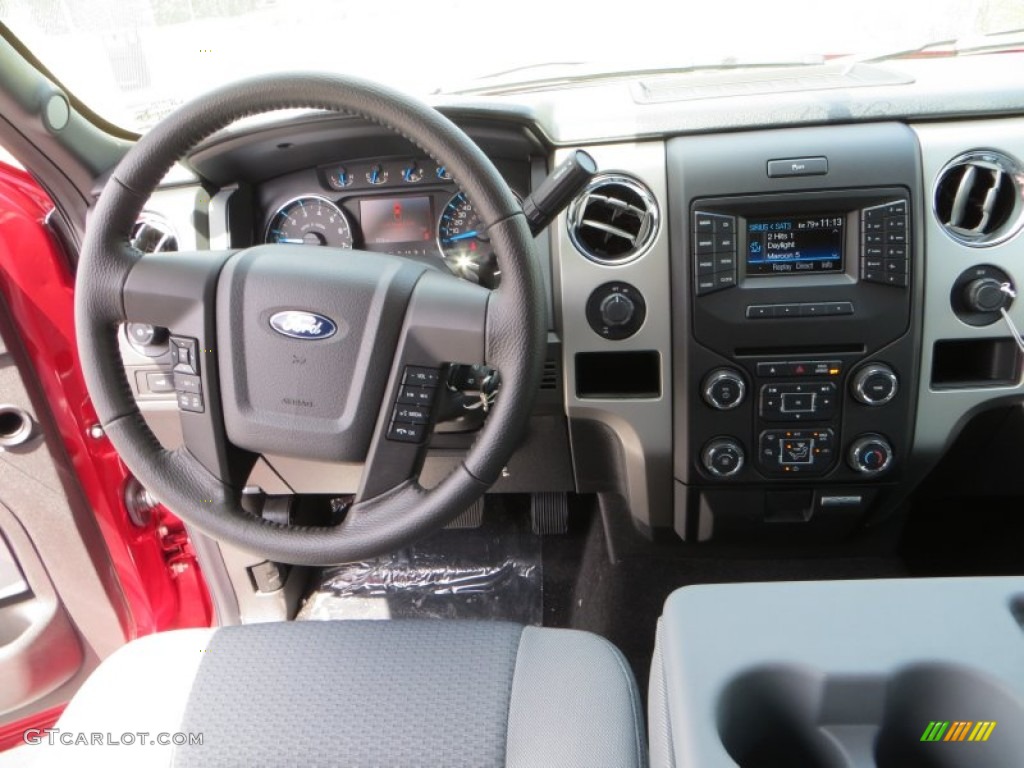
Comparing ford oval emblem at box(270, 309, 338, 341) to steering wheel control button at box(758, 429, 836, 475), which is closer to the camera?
ford oval emblem at box(270, 309, 338, 341)

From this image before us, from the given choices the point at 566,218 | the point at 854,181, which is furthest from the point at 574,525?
the point at 854,181

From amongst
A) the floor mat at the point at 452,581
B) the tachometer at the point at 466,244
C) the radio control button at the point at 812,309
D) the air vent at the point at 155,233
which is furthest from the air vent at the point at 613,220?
the floor mat at the point at 452,581

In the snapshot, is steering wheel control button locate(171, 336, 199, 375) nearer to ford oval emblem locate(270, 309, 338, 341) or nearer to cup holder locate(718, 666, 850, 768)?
ford oval emblem locate(270, 309, 338, 341)

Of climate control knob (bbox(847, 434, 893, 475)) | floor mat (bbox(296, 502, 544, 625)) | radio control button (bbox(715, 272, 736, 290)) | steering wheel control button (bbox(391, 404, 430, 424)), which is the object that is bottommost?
floor mat (bbox(296, 502, 544, 625))

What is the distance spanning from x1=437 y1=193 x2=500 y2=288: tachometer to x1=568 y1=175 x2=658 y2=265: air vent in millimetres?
170

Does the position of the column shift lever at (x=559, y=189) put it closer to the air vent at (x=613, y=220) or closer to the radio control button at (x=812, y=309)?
the air vent at (x=613, y=220)

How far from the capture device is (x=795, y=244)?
1.30m

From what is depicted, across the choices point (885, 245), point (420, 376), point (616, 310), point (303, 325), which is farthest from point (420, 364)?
point (885, 245)

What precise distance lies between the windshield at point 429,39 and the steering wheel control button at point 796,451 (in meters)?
0.74

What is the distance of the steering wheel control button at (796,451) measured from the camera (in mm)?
1386

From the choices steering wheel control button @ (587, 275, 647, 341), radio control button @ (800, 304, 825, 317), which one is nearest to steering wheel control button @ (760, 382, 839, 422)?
radio control button @ (800, 304, 825, 317)

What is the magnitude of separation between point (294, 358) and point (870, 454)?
39.1 inches

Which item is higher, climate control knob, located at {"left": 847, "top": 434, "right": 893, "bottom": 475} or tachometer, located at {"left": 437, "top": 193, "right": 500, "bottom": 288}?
tachometer, located at {"left": 437, "top": 193, "right": 500, "bottom": 288}

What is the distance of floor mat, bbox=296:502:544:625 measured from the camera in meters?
1.99
